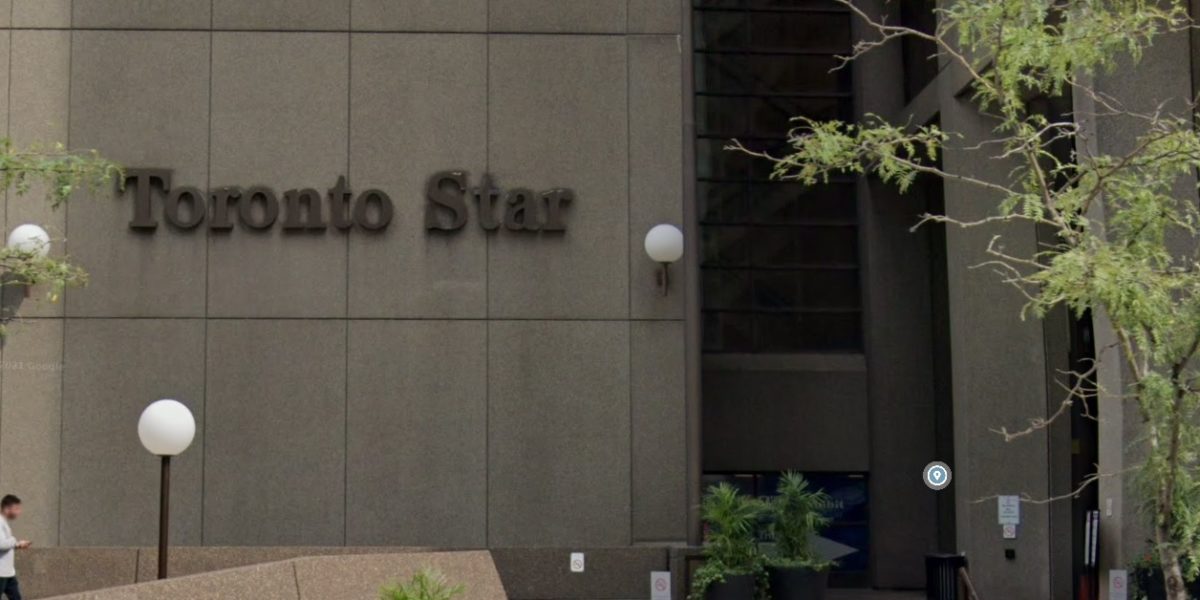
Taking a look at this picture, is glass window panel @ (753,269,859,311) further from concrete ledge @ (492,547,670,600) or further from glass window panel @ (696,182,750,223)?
concrete ledge @ (492,547,670,600)

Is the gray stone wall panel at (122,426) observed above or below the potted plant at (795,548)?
above

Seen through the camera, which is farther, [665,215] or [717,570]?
[665,215]

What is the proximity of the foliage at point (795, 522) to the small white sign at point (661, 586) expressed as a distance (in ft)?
4.28

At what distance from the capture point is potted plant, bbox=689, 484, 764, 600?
18.5 meters

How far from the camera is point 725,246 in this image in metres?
29.2

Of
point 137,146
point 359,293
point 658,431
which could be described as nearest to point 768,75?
point 658,431

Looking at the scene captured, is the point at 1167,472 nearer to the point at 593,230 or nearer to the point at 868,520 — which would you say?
the point at 593,230

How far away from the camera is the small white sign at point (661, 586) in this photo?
19250 millimetres

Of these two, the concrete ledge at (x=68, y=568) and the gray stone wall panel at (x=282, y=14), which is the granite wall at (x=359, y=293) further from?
the concrete ledge at (x=68, y=568)

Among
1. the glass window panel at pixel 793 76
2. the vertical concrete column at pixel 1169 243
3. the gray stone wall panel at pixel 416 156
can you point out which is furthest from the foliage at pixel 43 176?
the glass window panel at pixel 793 76

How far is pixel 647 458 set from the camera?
19953 mm

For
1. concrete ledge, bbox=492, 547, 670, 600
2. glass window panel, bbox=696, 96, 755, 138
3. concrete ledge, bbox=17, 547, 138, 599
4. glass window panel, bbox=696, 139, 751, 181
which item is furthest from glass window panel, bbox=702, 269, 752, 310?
concrete ledge, bbox=17, 547, 138, 599

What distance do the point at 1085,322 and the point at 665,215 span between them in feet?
27.3

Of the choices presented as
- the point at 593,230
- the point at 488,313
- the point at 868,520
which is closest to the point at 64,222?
the point at 488,313
